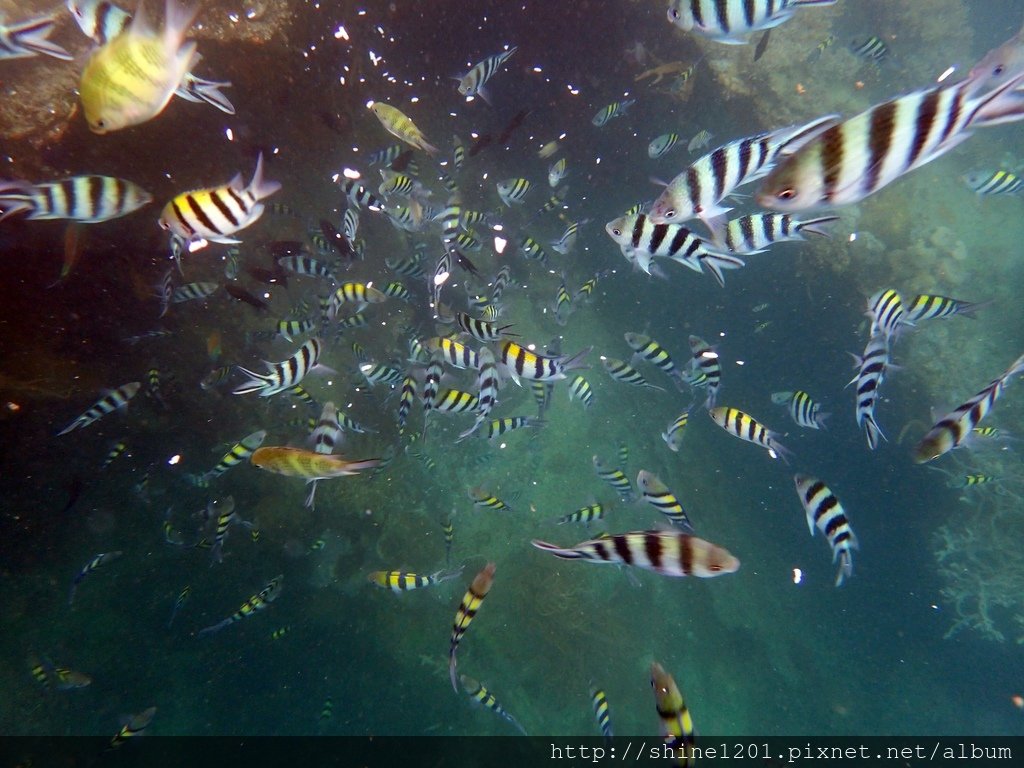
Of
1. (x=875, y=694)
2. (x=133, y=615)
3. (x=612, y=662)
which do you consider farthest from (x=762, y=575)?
(x=133, y=615)

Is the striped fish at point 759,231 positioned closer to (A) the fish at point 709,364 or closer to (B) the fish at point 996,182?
(A) the fish at point 709,364

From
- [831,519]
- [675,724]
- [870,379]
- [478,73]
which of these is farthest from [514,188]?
[675,724]

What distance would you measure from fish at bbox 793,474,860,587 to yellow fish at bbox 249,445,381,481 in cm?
338

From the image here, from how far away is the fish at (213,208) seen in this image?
272cm

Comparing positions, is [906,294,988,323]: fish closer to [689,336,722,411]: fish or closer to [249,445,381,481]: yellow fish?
[689,336,722,411]: fish

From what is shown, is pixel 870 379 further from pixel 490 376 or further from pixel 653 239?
pixel 490 376

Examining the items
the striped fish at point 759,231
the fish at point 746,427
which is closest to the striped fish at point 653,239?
the striped fish at point 759,231

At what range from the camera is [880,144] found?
155 cm

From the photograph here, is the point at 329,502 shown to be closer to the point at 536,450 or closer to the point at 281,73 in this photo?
the point at 536,450

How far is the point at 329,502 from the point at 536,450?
503cm

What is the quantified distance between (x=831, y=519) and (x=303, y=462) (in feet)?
12.6

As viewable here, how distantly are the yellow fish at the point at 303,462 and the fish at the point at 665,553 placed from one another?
4.52ft

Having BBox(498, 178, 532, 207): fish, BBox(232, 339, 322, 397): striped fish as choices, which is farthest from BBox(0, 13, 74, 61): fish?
BBox(498, 178, 532, 207): fish

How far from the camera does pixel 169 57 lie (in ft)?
7.88
